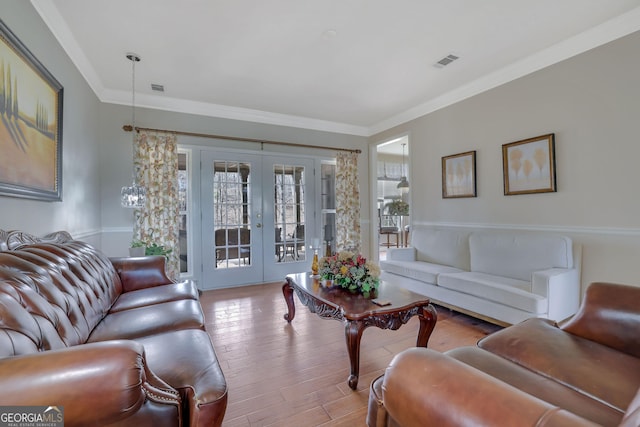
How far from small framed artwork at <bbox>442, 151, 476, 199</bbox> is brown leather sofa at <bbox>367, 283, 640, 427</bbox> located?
233 centimetres

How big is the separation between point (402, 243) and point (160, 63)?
23.3 feet

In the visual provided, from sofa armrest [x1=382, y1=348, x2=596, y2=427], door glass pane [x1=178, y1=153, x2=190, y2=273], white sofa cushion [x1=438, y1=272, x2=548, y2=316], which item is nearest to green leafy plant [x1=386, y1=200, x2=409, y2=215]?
white sofa cushion [x1=438, y1=272, x2=548, y2=316]

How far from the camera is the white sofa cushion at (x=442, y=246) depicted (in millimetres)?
3530

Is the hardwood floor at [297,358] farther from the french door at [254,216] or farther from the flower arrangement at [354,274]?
the french door at [254,216]

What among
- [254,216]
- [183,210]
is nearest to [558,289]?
[254,216]

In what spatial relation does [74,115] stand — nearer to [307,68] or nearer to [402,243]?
[307,68]

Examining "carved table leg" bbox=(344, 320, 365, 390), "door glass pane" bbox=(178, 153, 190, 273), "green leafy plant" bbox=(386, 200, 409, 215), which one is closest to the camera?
"carved table leg" bbox=(344, 320, 365, 390)

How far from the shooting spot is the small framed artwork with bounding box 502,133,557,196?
2941 mm

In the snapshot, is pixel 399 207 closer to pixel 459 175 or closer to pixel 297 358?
pixel 459 175

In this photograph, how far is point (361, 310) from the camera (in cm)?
193

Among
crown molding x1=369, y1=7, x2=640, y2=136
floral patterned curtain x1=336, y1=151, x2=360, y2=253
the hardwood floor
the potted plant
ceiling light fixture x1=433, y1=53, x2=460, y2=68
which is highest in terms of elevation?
ceiling light fixture x1=433, y1=53, x2=460, y2=68

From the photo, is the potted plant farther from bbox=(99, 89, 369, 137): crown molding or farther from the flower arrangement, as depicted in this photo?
the flower arrangement

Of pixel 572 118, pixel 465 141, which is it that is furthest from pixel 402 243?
pixel 572 118

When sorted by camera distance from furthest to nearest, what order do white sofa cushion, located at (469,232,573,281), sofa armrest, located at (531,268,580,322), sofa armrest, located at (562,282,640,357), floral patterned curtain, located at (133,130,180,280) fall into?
A: floral patterned curtain, located at (133,130,180,280) < white sofa cushion, located at (469,232,573,281) < sofa armrest, located at (531,268,580,322) < sofa armrest, located at (562,282,640,357)
